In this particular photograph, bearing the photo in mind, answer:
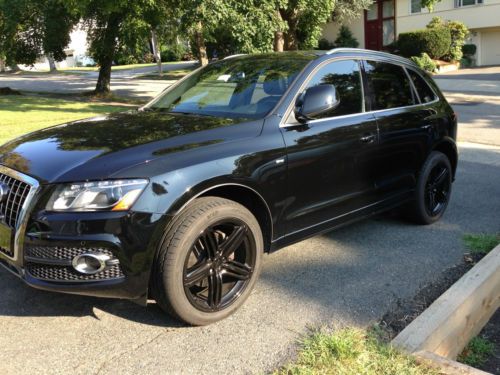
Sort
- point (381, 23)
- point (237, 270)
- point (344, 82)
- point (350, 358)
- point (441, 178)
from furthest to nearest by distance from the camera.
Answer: point (381, 23), point (441, 178), point (344, 82), point (237, 270), point (350, 358)

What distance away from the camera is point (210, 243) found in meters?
3.42

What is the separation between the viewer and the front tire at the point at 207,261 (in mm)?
3158

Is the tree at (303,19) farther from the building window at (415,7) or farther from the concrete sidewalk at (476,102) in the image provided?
the building window at (415,7)

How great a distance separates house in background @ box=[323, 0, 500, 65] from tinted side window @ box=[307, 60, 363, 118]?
29867mm

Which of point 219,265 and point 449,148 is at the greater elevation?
point 449,148

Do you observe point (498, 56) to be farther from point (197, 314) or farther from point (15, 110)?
point (197, 314)

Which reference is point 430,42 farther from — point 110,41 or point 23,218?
point 23,218

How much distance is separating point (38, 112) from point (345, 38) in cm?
Result: 2600

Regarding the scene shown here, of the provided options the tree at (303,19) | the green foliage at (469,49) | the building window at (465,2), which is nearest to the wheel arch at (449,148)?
the tree at (303,19)

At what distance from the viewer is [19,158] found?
3463 mm

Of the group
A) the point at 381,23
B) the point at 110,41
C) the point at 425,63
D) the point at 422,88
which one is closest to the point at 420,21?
the point at 381,23

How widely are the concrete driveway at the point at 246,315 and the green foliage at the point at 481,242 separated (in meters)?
0.10

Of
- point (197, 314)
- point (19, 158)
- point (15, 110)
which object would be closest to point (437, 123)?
point (197, 314)

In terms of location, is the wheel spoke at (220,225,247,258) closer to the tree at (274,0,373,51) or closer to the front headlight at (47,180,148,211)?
the front headlight at (47,180,148,211)
